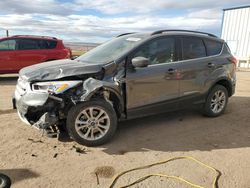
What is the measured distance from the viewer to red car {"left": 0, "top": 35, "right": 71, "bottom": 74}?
10.3 metres

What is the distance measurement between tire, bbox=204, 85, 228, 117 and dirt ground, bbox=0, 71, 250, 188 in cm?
24

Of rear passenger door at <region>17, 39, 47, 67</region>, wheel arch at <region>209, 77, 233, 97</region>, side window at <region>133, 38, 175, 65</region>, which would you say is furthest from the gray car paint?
rear passenger door at <region>17, 39, 47, 67</region>

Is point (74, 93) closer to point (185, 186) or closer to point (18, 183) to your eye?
point (18, 183)

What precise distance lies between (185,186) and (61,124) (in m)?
2.11

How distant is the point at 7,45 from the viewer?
1034 cm

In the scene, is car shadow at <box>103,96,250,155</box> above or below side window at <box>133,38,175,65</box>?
below

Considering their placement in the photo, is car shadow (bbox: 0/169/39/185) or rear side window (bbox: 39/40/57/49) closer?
car shadow (bbox: 0/169/39/185)

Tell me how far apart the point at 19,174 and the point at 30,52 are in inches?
331

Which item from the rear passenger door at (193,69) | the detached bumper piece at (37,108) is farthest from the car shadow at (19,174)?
the rear passenger door at (193,69)

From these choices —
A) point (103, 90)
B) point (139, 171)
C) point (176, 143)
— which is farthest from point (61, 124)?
point (176, 143)

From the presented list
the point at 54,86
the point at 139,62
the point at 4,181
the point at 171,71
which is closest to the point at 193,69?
the point at 171,71

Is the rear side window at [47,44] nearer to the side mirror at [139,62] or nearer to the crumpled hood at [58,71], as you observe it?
the crumpled hood at [58,71]

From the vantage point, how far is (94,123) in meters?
3.97

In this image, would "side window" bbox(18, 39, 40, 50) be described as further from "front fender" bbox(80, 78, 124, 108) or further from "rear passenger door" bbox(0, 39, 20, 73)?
"front fender" bbox(80, 78, 124, 108)
